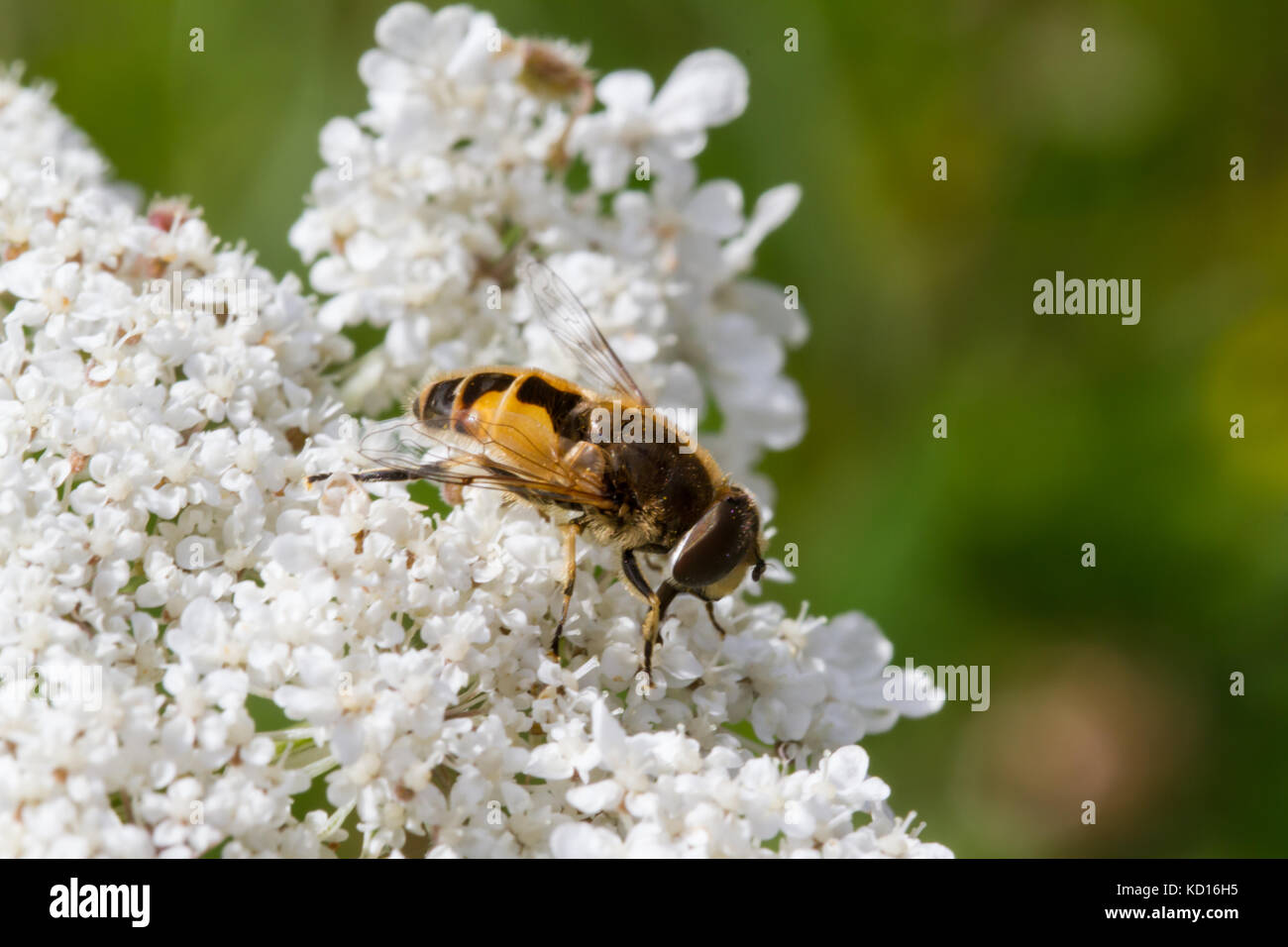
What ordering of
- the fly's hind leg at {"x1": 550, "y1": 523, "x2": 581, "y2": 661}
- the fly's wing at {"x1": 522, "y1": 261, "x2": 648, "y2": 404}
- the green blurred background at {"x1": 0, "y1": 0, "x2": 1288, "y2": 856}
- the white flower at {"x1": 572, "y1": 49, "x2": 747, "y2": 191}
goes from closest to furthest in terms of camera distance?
the fly's hind leg at {"x1": 550, "y1": 523, "x2": 581, "y2": 661} < the fly's wing at {"x1": 522, "y1": 261, "x2": 648, "y2": 404} < the white flower at {"x1": 572, "y1": 49, "x2": 747, "y2": 191} < the green blurred background at {"x1": 0, "y1": 0, "x2": 1288, "y2": 856}

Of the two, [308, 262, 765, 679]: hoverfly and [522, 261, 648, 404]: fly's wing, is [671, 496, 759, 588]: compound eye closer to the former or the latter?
[308, 262, 765, 679]: hoverfly

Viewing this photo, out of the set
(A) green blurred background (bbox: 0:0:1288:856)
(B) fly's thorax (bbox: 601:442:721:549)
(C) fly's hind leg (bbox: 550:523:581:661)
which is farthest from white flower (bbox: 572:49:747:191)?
(C) fly's hind leg (bbox: 550:523:581:661)

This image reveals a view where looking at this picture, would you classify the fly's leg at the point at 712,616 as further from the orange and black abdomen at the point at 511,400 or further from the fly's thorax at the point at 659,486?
the orange and black abdomen at the point at 511,400

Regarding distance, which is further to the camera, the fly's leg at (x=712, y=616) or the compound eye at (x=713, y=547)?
the fly's leg at (x=712, y=616)

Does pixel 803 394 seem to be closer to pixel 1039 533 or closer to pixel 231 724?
pixel 1039 533

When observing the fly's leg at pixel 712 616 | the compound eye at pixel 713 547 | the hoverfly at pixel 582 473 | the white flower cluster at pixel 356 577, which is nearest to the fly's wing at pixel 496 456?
the hoverfly at pixel 582 473
